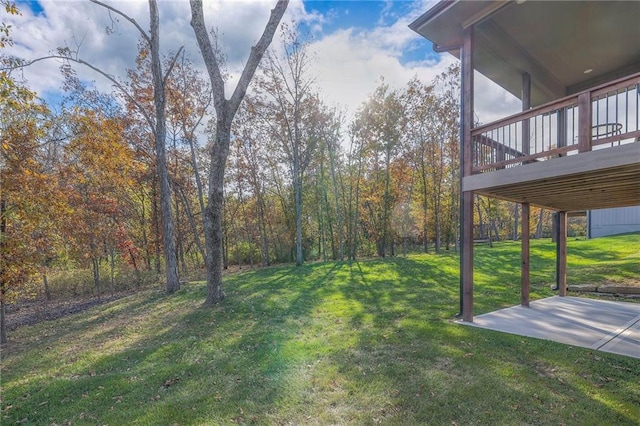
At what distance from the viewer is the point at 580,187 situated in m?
4.59

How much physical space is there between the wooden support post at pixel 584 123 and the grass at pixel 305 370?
8.23 feet

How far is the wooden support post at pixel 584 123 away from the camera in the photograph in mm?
3662

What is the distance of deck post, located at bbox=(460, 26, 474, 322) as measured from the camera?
4965 millimetres

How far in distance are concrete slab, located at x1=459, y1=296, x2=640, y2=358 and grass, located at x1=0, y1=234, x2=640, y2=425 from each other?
1.32 ft

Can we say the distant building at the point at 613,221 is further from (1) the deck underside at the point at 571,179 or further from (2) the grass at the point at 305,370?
(2) the grass at the point at 305,370

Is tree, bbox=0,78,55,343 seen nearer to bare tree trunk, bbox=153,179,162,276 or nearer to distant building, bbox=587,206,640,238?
bare tree trunk, bbox=153,179,162,276

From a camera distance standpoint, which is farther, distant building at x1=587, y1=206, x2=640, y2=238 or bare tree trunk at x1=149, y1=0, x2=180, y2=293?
distant building at x1=587, y1=206, x2=640, y2=238

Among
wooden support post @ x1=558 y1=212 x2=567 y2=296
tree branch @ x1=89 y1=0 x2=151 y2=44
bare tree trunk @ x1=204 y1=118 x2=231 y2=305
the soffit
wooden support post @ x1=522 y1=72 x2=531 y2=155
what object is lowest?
wooden support post @ x1=558 y1=212 x2=567 y2=296

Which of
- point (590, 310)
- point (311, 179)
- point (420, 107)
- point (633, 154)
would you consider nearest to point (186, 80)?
point (311, 179)

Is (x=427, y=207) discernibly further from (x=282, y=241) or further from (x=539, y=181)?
(x=539, y=181)

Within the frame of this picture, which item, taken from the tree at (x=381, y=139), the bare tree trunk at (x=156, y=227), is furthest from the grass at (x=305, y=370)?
the tree at (x=381, y=139)

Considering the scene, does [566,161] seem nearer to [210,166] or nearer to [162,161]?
[210,166]

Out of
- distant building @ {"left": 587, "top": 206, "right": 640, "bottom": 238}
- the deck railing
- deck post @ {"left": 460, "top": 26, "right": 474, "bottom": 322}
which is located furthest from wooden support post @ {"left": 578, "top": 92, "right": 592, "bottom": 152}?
distant building @ {"left": 587, "top": 206, "right": 640, "bottom": 238}

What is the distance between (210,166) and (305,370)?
17.1 feet
